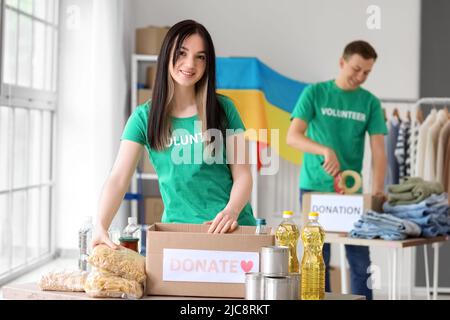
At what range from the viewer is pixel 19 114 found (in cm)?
421

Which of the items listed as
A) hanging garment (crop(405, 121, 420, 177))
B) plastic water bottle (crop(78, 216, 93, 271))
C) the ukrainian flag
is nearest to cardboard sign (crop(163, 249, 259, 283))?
plastic water bottle (crop(78, 216, 93, 271))

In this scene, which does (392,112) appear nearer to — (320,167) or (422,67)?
(422,67)

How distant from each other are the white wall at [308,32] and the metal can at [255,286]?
11.7 feet

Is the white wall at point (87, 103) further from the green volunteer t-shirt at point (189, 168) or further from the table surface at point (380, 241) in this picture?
the green volunteer t-shirt at point (189, 168)

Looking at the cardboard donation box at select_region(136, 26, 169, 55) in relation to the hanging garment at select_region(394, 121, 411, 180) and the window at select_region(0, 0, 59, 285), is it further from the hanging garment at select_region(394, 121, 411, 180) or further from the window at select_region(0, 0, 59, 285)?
the hanging garment at select_region(394, 121, 411, 180)

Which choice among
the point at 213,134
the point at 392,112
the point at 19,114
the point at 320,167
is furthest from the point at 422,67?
the point at 213,134

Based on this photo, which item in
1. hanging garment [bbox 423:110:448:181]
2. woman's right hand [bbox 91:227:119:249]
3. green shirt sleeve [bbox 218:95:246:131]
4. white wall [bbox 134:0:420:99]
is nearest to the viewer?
woman's right hand [bbox 91:227:119:249]

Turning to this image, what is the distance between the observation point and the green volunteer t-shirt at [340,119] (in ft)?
10.6

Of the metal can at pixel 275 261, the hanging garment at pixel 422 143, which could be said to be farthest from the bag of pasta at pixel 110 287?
the hanging garment at pixel 422 143

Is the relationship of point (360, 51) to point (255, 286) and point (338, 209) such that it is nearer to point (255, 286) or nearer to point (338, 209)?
point (338, 209)

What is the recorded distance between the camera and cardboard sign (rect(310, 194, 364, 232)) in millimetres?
2949

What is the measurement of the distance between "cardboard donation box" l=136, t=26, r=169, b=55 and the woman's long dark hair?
2.88m

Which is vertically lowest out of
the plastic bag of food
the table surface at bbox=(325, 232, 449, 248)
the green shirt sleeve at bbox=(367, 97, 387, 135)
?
the table surface at bbox=(325, 232, 449, 248)
